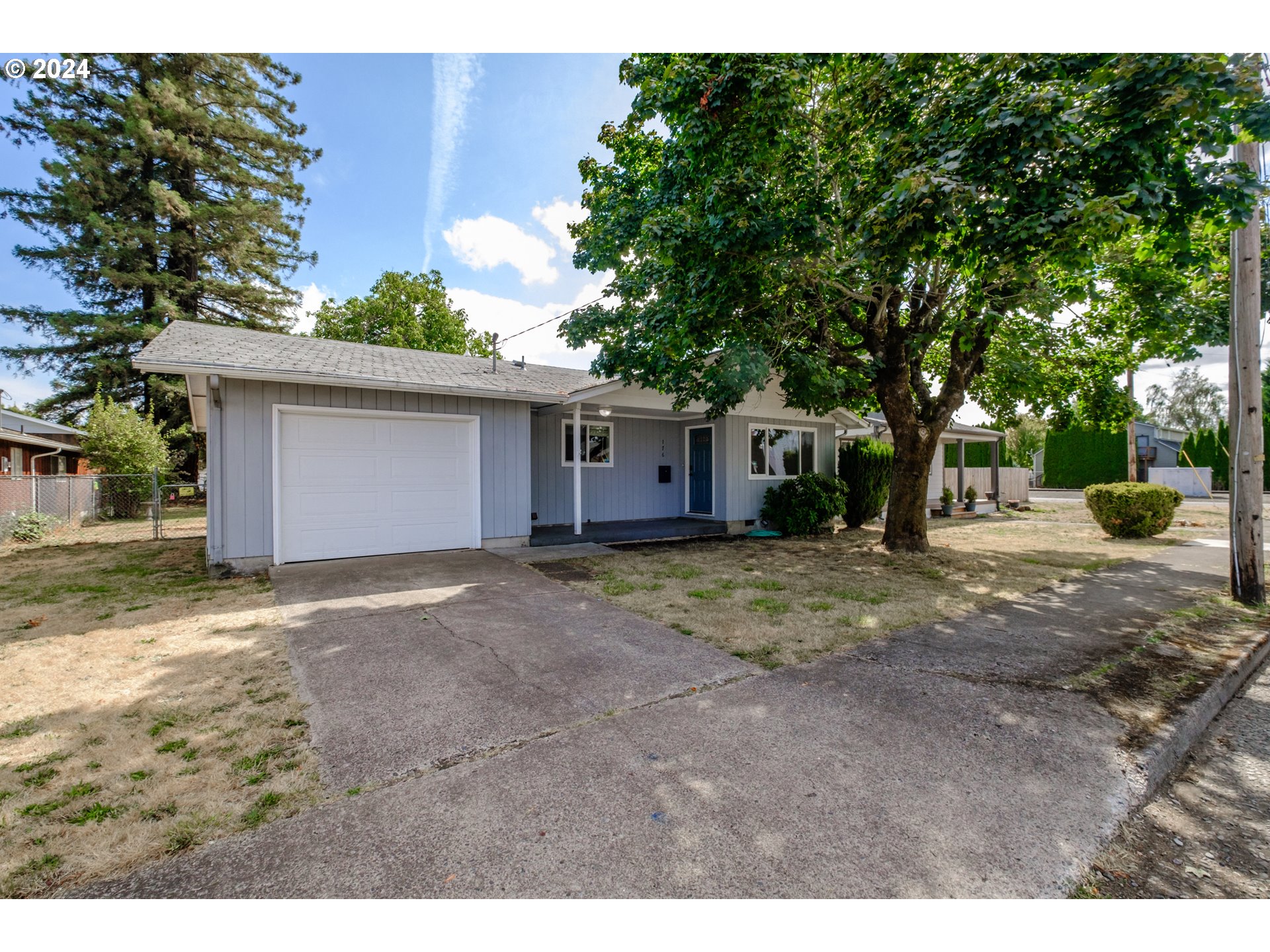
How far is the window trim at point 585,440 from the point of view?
1145 cm

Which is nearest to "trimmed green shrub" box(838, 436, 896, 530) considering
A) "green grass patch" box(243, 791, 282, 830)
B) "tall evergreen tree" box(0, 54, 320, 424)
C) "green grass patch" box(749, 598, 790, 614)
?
"green grass patch" box(749, 598, 790, 614)

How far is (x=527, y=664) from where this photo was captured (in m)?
4.00

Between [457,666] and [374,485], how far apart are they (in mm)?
5016

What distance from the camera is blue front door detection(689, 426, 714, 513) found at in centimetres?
1235

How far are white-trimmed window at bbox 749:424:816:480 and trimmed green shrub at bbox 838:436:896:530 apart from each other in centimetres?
94

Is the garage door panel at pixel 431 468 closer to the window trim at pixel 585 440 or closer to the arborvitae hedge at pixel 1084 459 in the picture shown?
the window trim at pixel 585 440

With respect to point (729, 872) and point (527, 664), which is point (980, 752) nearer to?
point (729, 872)

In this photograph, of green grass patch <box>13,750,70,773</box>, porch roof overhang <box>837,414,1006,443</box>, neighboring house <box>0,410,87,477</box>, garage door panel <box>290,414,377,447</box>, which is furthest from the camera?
porch roof overhang <box>837,414,1006,443</box>

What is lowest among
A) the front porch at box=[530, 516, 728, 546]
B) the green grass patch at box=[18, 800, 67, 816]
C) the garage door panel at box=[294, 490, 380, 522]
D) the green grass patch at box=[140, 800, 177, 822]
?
the green grass patch at box=[140, 800, 177, 822]

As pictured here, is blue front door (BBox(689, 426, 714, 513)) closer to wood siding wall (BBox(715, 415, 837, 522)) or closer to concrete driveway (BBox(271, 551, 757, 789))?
wood siding wall (BBox(715, 415, 837, 522))

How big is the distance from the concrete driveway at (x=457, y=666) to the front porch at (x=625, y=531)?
10.7 ft

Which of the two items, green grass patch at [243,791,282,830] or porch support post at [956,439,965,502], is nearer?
green grass patch at [243,791,282,830]

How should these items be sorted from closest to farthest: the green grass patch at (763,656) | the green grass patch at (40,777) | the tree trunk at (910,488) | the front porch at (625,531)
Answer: the green grass patch at (40,777), the green grass patch at (763,656), the tree trunk at (910,488), the front porch at (625,531)

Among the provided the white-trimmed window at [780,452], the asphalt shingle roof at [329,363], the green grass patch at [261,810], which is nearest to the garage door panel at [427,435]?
the asphalt shingle roof at [329,363]
